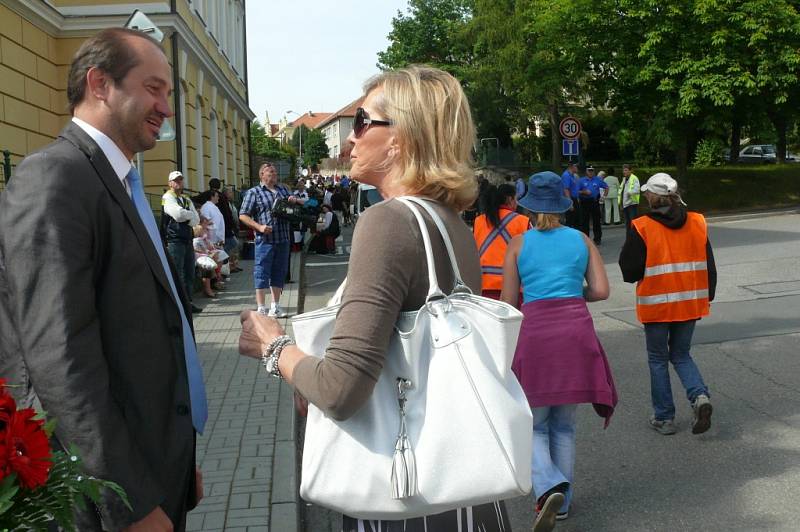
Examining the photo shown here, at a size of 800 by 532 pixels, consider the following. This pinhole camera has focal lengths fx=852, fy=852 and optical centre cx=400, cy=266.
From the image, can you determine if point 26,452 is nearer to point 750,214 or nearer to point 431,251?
point 431,251

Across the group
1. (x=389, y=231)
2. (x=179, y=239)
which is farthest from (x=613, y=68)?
(x=389, y=231)

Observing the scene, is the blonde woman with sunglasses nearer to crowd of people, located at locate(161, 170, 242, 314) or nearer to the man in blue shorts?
crowd of people, located at locate(161, 170, 242, 314)

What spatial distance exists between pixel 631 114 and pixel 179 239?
83.8ft

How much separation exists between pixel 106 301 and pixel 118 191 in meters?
0.29

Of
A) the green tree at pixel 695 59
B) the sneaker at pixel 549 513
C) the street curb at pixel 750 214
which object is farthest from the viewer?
the green tree at pixel 695 59

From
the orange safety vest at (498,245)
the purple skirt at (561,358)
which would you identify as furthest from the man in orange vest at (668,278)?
the purple skirt at (561,358)

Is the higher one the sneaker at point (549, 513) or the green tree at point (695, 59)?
the green tree at point (695, 59)

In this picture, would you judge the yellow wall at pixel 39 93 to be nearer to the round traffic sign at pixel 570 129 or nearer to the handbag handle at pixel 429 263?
the round traffic sign at pixel 570 129

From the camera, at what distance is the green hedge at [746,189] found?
101 ft

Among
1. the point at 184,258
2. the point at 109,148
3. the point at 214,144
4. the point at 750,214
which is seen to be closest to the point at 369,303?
the point at 109,148

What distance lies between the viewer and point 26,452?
1.46 metres

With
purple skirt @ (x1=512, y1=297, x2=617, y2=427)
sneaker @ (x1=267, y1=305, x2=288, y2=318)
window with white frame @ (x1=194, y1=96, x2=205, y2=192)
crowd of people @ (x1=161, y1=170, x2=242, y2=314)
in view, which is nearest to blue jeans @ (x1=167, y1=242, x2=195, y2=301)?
crowd of people @ (x1=161, y1=170, x2=242, y2=314)

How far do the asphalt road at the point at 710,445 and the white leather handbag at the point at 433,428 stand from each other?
115 inches

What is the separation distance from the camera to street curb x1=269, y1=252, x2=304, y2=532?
176 inches
